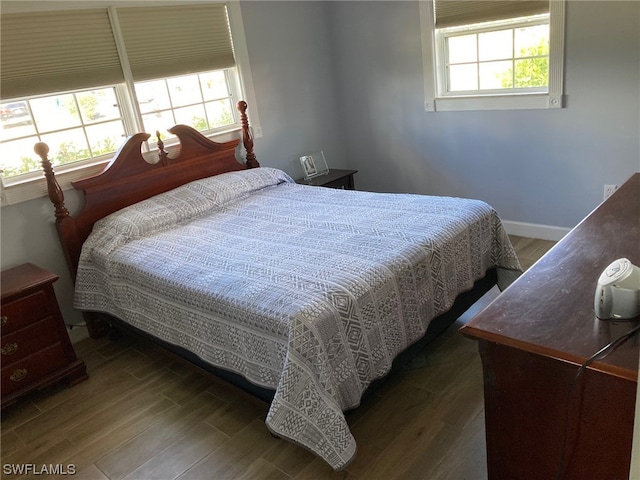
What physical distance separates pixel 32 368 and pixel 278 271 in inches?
55.0

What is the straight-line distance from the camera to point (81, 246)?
2.93 metres

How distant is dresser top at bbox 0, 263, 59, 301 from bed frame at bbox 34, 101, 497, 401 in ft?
0.88

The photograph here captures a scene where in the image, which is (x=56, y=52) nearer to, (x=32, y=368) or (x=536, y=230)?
(x=32, y=368)

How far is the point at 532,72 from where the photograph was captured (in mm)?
3408

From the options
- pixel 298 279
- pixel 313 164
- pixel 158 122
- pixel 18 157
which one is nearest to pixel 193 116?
pixel 158 122

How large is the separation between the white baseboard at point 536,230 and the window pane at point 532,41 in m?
1.18

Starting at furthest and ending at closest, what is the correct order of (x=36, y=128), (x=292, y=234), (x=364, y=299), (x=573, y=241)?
(x=36, y=128) → (x=292, y=234) → (x=364, y=299) → (x=573, y=241)

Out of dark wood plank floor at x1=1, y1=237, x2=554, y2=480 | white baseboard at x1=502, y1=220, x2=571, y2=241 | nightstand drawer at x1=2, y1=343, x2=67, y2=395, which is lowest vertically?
dark wood plank floor at x1=1, y1=237, x2=554, y2=480

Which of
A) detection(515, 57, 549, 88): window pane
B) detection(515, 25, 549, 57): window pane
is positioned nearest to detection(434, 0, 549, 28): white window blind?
detection(515, 25, 549, 57): window pane

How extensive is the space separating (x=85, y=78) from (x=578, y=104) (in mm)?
3023

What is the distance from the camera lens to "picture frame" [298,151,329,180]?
13.6 ft

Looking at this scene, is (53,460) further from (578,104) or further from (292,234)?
(578,104)

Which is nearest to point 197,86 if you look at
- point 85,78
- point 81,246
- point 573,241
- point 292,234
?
point 85,78

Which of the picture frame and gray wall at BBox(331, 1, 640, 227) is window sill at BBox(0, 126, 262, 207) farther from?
gray wall at BBox(331, 1, 640, 227)
